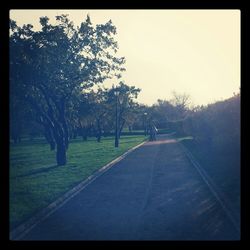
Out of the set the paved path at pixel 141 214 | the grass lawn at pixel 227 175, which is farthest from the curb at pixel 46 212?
the grass lawn at pixel 227 175

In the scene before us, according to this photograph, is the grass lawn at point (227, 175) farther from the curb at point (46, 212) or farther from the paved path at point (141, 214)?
the curb at point (46, 212)

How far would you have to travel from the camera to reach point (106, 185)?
14.7 metres

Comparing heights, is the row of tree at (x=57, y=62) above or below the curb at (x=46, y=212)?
above

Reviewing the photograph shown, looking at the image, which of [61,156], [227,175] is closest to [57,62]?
[61,156]

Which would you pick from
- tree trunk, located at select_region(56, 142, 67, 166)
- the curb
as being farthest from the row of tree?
the curb

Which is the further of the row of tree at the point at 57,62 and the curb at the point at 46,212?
the row of tree at the point at 57,62

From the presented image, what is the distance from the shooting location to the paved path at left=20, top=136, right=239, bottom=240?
7.88 metres

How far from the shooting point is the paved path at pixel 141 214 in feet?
25.8

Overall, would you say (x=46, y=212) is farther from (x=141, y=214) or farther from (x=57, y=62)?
(x=57, y=62)

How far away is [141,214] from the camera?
31.8 ft

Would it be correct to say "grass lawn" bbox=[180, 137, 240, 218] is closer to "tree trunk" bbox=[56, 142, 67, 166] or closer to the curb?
the curb
